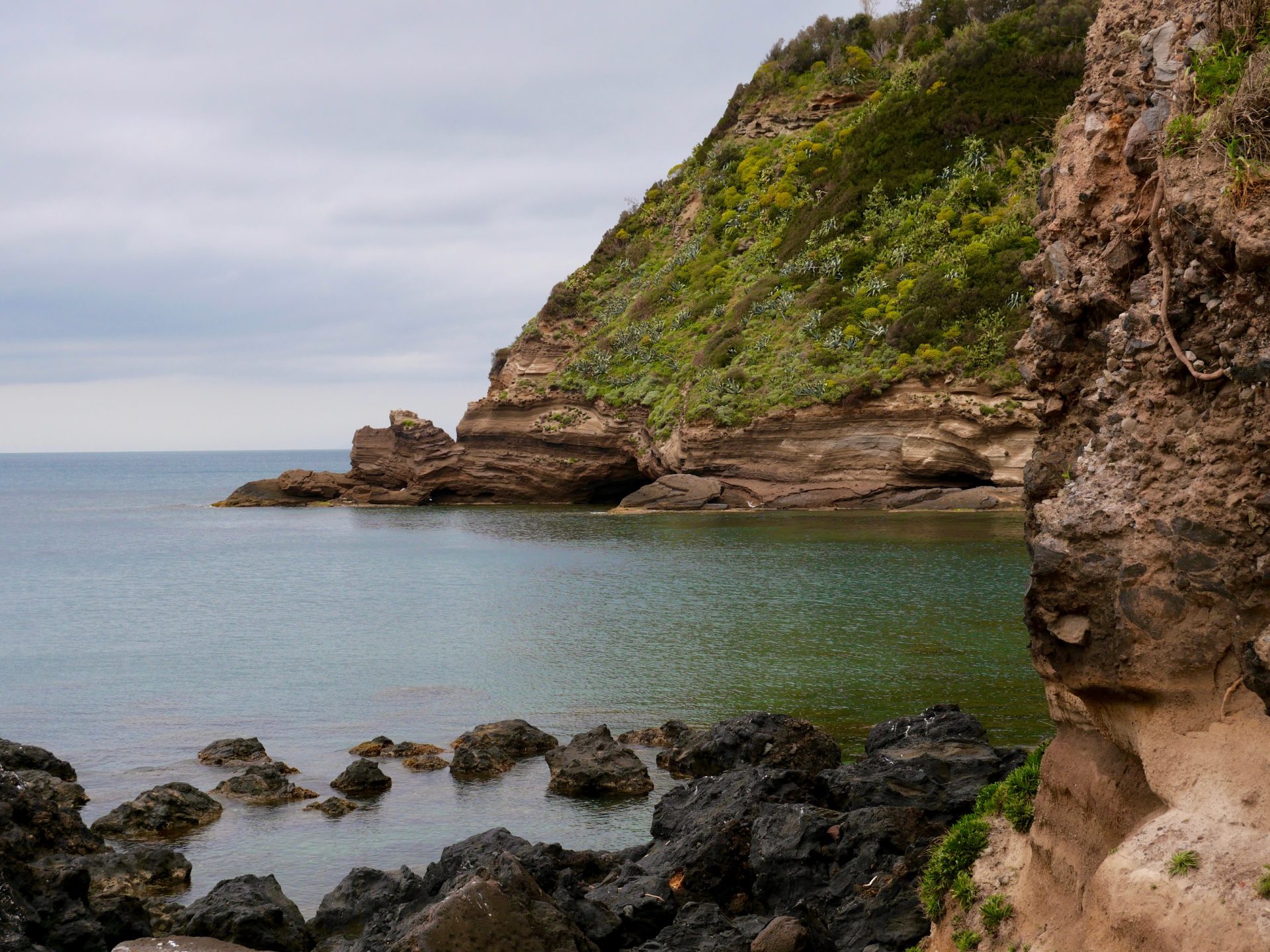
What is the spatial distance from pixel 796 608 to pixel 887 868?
2245 centimetres

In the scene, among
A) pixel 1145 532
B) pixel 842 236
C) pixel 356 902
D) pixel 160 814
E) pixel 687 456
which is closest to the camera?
pixel 1145 532

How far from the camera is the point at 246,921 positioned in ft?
36.2

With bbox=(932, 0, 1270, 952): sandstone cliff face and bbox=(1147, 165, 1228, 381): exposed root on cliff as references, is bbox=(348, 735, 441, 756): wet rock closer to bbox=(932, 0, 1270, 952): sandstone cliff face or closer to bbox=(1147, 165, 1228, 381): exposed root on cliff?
bbox=(932, 0, 1270, 952): sandstone cliff face

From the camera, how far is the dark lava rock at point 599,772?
56.1ft

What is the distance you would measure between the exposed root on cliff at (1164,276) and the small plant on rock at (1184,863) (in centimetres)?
265

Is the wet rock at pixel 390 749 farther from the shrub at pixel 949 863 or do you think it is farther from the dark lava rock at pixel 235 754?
the shrub at pixel 949 863

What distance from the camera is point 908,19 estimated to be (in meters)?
83.5

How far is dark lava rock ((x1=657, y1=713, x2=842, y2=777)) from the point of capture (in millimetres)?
15523

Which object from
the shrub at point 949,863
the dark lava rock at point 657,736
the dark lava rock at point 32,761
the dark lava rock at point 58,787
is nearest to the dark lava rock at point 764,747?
the dark lava rock at point 657,736

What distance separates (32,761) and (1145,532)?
16406 mm

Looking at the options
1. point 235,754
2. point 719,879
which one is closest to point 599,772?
point 719,879

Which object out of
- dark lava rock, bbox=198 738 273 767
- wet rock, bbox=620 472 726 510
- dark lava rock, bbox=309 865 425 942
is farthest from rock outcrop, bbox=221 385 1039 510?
dark lava rock, bbox=309 865 425 942

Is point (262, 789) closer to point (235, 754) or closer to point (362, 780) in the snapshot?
point (362, 780)

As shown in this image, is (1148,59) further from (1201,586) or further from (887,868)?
(887,868)
